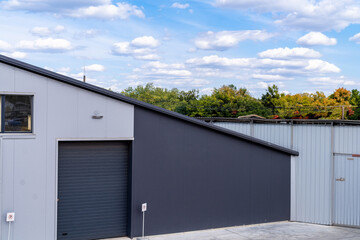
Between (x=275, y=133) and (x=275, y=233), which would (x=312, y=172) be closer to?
(x=275, y=133)

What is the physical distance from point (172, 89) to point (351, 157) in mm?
81032

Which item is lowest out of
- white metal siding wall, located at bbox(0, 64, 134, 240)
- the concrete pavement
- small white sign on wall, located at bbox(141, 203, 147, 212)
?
the concrete pavement

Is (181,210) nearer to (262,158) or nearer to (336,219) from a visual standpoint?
(262,158)

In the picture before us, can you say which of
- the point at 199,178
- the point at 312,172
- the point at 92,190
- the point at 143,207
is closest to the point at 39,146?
the point at 92,190

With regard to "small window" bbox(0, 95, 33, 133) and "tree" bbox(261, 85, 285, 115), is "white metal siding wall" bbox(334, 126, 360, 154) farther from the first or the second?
"tree" bbox(261, 85, 285, 115)

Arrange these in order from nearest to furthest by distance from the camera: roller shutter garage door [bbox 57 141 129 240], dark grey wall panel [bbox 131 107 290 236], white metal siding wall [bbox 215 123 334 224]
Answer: roller shutter garage door [bbox 57 141 129 240], dark grey wall panel [bbox 131 107 290 236], white metal siding wall [bbox 215 123 334 224]

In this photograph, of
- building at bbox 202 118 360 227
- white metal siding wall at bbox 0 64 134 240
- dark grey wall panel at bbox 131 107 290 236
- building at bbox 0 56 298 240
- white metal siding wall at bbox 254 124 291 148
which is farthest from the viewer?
white metal siding wall at bbox 254 124 291 148

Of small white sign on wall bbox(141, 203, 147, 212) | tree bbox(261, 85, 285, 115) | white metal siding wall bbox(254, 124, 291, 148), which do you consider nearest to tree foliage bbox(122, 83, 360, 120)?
tree bbox(261, 85, 285, 115)

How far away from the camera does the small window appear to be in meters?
10.2

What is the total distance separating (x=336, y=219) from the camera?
14.1m

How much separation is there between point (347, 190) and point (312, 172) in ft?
4.45

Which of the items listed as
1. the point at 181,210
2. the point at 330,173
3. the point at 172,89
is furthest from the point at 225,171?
the point at 172,89

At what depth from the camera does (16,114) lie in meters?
10.4

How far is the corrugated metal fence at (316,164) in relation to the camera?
13930mm
